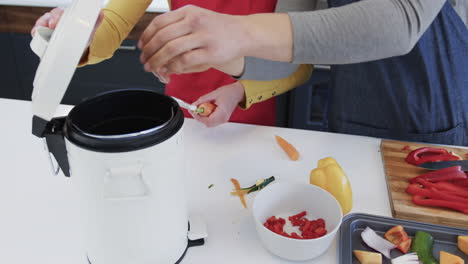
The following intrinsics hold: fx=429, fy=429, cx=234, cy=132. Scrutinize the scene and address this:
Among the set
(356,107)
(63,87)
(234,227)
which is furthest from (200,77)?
(63,87)

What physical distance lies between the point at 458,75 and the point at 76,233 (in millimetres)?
851

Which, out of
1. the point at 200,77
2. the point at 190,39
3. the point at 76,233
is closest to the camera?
the point at 190,39

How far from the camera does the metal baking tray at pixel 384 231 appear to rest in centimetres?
Result: 67

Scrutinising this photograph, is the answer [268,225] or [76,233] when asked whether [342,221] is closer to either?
[268,225]

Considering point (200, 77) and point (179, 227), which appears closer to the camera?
point (179, 227)

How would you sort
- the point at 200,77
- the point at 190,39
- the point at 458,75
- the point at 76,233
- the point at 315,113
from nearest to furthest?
the point at 190,39 < the point at 76,233 < the point at 458,75 < the point at 200,77 < the point at 315,113

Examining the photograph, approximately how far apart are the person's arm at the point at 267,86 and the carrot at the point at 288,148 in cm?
15

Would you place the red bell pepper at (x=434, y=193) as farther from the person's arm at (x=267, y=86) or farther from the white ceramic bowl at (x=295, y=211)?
the person's arm at (x=267, y=86)

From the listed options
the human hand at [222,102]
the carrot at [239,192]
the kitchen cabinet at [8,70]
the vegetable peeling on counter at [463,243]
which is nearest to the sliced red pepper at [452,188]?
the vegetable peeling on counter at [463,243]

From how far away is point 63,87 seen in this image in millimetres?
485

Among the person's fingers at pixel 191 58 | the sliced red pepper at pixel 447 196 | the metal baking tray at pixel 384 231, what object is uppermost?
the person's fingers at pixel 191 58

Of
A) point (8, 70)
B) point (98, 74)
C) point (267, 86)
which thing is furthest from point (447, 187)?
point (8, 70)

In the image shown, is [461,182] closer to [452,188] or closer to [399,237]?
[452,188]

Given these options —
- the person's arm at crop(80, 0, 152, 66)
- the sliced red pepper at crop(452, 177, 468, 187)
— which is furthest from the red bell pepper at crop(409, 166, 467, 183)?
the person's arm at crop(80, 0, 152, 66)
